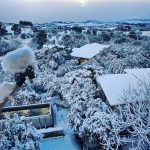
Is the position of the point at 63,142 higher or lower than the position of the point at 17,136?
lower

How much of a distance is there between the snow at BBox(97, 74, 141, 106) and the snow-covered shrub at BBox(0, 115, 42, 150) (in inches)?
192

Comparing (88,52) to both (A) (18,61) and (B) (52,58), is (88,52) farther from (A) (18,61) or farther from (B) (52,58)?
(A) (18,61)

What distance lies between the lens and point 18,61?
182 cm

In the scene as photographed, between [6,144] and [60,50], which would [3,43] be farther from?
[6,144]

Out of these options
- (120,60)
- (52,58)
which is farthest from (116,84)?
(52,58)

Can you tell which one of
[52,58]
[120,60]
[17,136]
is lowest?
[17,136]

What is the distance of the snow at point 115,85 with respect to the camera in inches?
658

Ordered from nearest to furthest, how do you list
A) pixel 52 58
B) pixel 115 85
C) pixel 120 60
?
pixel 115 85 < pixel 120 60 < pixel 52 58

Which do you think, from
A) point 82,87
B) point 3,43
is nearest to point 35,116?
point 82,87

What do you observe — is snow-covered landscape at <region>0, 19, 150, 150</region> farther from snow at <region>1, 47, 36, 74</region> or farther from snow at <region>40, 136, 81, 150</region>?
snow at <region>1, 47, 36, 74</region>

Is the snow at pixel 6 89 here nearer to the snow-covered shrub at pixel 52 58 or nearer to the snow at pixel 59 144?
the snow at pixel 59 144

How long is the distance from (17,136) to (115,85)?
24.7 feet

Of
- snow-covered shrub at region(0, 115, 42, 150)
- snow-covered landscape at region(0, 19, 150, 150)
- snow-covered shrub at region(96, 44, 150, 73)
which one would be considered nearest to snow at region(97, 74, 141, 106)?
snow-covered landscape at region(0, 19, 150, 150)

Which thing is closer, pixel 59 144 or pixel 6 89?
pixel 6 89
